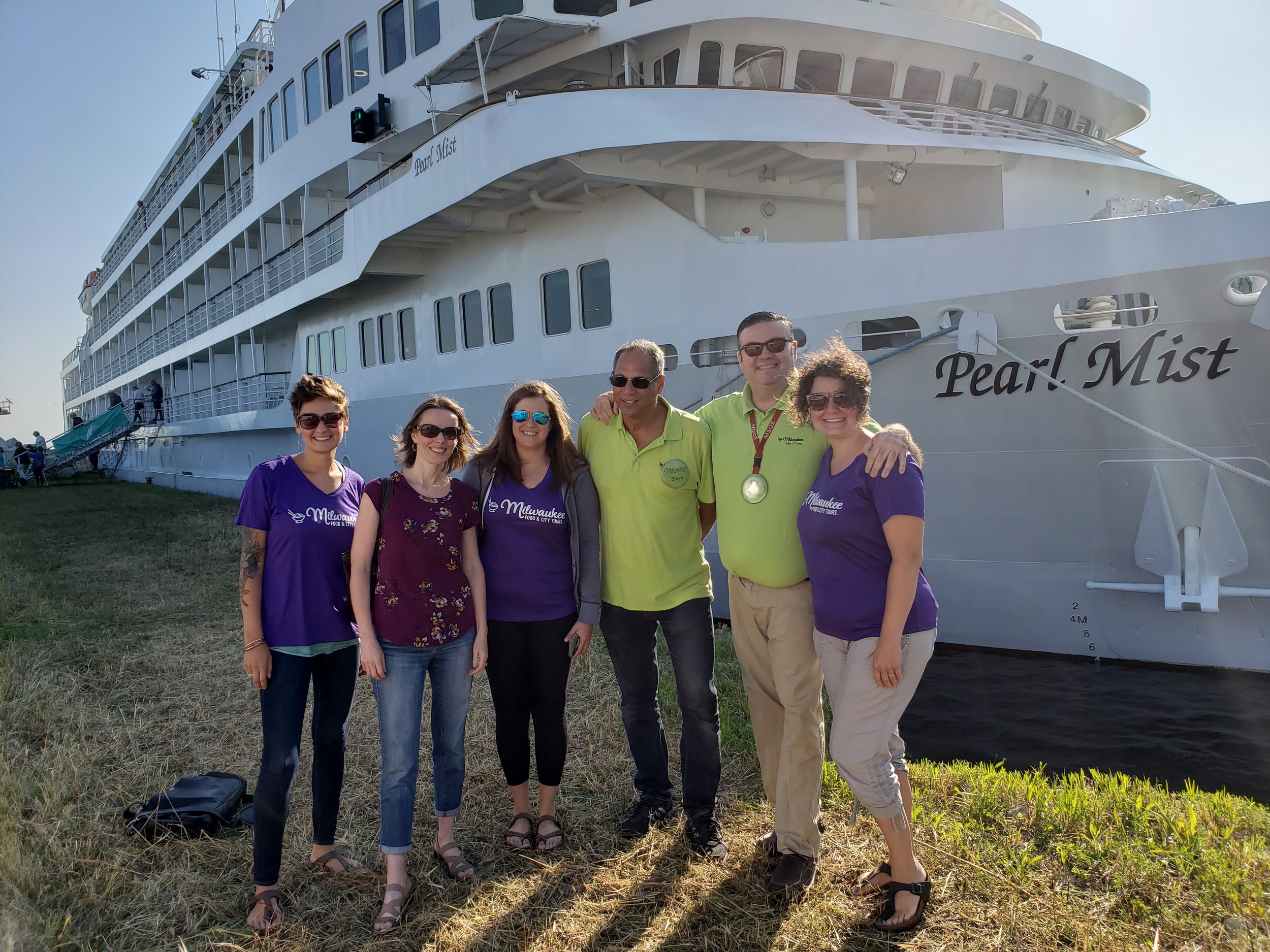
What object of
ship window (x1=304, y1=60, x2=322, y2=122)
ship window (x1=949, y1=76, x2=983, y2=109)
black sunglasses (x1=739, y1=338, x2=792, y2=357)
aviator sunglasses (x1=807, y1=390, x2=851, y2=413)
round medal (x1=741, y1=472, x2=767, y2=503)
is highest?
ship window (x1=304, y1=60, x2=322, y2=122)

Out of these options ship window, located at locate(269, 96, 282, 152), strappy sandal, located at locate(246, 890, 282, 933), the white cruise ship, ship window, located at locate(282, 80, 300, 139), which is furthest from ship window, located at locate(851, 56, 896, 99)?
ship window, located at locate(269, 96, 282, 152)

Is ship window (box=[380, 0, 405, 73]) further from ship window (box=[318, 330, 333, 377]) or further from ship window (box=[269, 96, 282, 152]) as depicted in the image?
ship window (box=[269, 96, 282, 152])

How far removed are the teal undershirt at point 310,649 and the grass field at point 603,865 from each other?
3.27ft

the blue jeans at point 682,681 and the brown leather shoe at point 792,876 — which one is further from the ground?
the blue jeans at point 682,681

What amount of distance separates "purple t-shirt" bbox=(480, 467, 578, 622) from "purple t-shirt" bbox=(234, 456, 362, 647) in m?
0.55

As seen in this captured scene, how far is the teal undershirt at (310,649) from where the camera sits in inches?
119

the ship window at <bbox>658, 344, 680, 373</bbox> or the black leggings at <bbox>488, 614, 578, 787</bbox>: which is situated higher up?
the ship window at <bbox>658, 344, 680, 373</bbox>

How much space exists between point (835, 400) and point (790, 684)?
1087mm

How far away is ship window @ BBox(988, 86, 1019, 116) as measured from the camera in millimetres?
10055

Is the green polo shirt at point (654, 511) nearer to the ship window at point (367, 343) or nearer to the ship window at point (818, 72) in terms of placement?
the ship window at point (818, 72)

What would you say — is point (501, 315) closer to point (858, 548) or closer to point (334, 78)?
point (334, 78)

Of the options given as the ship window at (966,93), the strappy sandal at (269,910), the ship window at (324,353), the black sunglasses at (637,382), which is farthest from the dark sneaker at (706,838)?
the ship window at (324,353)

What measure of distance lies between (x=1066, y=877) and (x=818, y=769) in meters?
1.04

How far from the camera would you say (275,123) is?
671 inches
